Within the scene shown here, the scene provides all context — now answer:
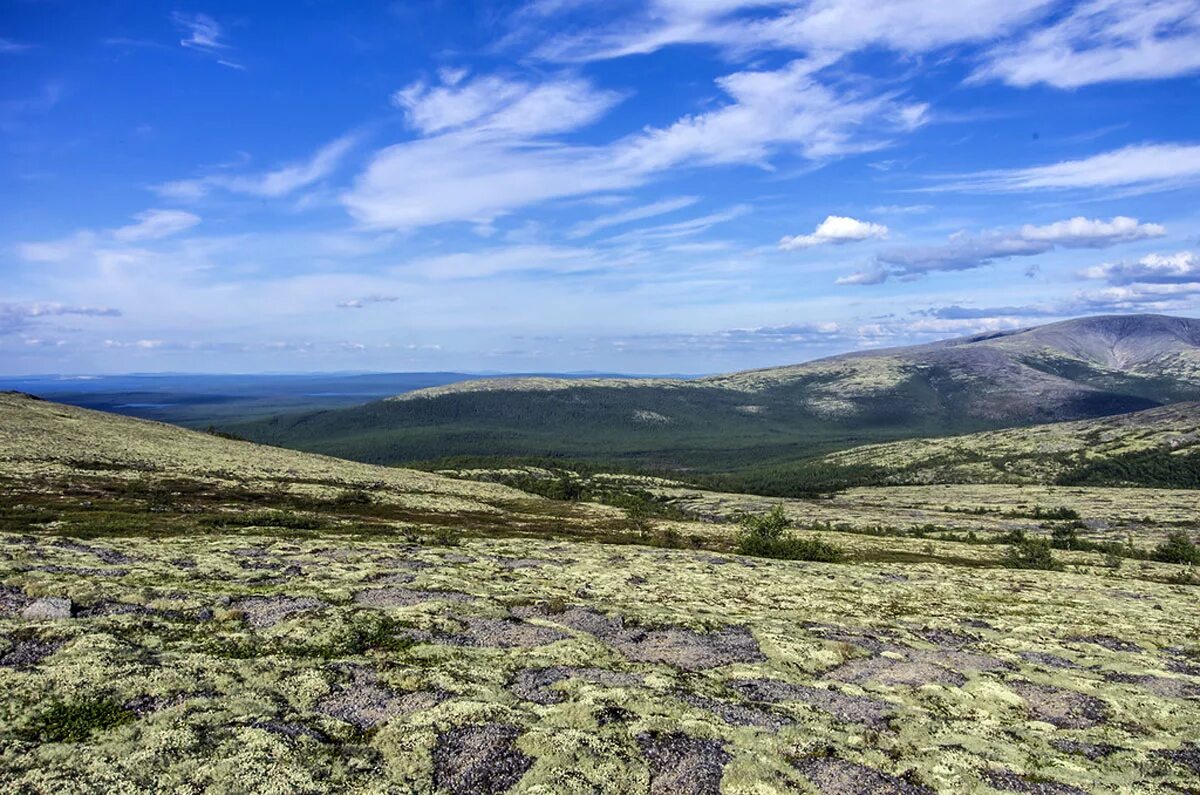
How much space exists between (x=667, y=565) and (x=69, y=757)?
100 ft

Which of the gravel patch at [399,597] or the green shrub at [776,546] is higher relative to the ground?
the gravel patch at [399,597]

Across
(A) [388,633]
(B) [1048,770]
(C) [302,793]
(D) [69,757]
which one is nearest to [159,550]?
(A) [388,633]

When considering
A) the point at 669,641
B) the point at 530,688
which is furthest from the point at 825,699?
the point at 530,688

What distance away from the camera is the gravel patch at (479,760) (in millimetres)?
11031

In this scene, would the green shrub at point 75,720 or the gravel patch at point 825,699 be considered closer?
the green shrub at point 75,720

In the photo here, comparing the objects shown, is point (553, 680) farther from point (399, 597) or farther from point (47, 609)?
point (47, 609)

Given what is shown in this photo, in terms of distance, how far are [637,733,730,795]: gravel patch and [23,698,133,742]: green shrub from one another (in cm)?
995

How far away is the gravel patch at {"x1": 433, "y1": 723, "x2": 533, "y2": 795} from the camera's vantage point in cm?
1103

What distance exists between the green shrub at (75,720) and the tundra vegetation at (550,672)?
0.06 metres

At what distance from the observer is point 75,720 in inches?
473

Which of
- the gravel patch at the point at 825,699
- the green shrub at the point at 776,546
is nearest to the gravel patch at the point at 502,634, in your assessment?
the gravel patch at the point at 825,699

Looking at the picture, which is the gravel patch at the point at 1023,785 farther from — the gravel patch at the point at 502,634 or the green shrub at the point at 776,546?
the green shrub at the point at 776,546

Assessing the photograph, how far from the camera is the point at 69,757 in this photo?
10.8m

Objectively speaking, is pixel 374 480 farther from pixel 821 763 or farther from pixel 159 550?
pixel 821 763
